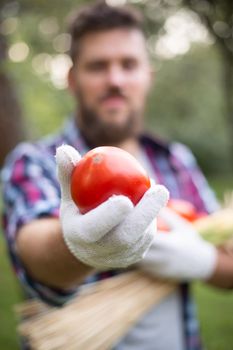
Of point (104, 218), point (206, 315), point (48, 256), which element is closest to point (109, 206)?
point (104, 218)

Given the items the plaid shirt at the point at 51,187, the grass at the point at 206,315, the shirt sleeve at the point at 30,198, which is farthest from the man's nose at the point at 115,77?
the grass at the point at 206,315

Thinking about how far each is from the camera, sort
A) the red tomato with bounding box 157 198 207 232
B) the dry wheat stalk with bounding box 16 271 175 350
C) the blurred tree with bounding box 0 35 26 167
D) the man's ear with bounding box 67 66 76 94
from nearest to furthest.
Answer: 1. the dry wheat stalk with bounding box 16 271 175 350
2. the red tomato with bounding box 157 198 207 232
3. the man's ear with bounding box 67 66 76 94
4. the blurred tree with bounding box 0 35 26 167

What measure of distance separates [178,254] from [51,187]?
574 millimetres

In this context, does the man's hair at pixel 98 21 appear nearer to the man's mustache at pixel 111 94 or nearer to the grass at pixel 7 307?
the man's mustache at pixel 111 94

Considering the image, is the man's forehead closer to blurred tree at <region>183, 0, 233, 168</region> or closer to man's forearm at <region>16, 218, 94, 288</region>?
man's forearm at <region>16, 218, 94, 288</region>

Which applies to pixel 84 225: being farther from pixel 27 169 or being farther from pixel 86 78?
pixel 86 78

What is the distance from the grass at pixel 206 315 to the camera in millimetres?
4605

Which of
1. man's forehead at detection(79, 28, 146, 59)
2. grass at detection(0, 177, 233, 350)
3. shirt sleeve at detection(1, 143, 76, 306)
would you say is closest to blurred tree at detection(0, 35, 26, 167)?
grass at detection(0, 177, 233, 350)

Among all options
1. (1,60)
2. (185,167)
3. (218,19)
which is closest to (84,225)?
(185,167)

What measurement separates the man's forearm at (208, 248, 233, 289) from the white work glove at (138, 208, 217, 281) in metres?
0.03

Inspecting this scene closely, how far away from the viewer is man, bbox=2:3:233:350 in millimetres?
1212

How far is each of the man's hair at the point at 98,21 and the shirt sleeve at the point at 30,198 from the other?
2.05ft

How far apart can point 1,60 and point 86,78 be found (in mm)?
2049

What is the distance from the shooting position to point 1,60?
4312mm
